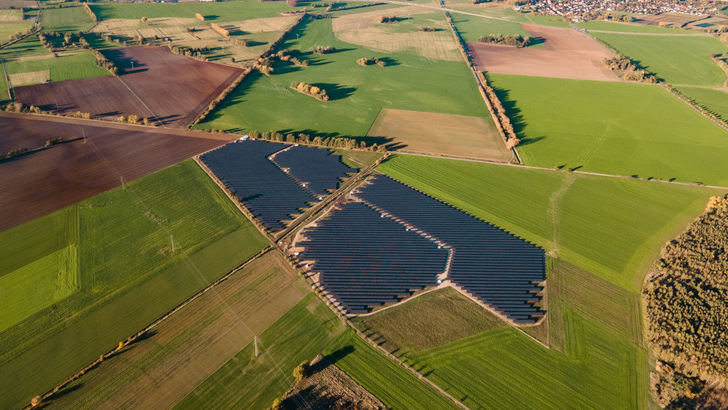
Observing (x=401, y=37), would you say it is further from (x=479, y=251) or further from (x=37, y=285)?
(x=37, y=285)

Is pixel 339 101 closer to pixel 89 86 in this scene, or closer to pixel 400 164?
pixel 400 164

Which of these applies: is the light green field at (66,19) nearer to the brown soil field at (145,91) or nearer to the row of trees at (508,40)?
the brown soil field at (145,91)

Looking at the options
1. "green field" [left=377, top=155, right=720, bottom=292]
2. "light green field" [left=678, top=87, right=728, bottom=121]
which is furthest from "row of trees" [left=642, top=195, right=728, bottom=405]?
"light green field" [left=678, top=87, right=728, bottom=121]


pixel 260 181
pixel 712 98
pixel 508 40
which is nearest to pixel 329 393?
pixel 260 181

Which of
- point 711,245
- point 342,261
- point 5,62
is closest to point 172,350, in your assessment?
point 342,261

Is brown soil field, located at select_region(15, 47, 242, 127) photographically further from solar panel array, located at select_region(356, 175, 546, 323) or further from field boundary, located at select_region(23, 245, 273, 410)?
solar panel array, located at select_region(356, 175, 546, 323)

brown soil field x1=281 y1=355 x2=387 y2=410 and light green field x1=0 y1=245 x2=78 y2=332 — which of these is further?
light green field x1=0 y1=245 x2=78 y2=332
